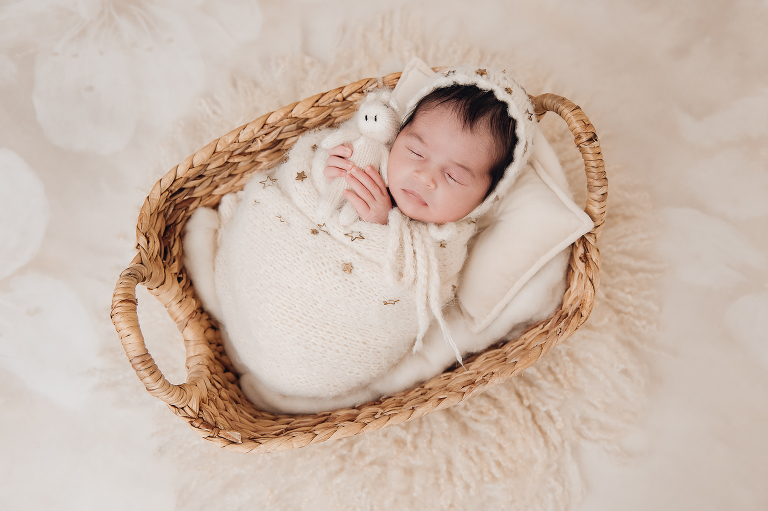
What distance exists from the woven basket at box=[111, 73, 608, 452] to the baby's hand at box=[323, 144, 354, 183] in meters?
0.14

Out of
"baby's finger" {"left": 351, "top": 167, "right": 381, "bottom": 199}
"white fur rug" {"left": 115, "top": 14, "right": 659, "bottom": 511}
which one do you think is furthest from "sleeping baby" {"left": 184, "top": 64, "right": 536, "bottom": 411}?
"white fur rug" {"left": 115, "top": 14, "right": 659, "bottom": 511}

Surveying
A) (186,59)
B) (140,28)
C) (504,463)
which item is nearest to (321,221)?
(504,463)

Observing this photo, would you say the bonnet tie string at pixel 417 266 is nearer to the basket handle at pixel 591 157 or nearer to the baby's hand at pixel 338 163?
the baby's hand at pixel 338 163

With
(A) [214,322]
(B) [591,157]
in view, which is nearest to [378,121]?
(B) [591,157]

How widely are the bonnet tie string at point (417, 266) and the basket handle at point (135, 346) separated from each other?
428 mm

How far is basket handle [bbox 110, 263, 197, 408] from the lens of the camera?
79 cm

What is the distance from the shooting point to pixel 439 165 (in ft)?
3.18

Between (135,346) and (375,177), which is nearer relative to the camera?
(135,346)

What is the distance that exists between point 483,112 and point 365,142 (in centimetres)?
24

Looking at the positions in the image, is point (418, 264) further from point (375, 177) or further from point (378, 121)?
point (378, 121)

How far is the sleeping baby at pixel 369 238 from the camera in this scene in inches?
38.3

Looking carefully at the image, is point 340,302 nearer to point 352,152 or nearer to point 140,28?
point 352,152

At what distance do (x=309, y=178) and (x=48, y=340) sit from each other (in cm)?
80

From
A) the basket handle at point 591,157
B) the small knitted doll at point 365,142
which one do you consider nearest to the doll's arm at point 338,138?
the small knitted doll at point 365,142
